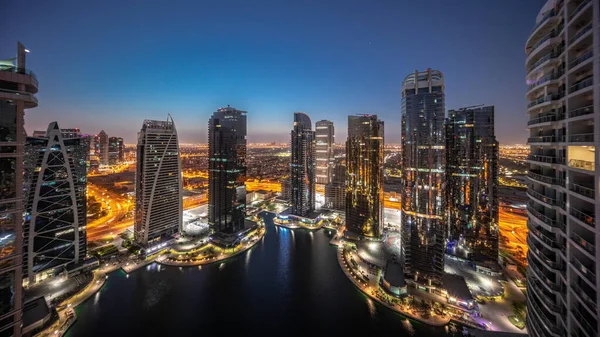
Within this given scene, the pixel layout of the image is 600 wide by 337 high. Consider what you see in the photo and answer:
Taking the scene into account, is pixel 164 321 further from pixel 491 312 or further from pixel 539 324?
pixel 491 312

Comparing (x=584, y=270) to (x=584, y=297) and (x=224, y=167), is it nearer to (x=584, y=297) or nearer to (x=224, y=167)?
(x=584, y=297)

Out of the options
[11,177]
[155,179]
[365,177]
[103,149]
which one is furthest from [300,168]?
[103,149]

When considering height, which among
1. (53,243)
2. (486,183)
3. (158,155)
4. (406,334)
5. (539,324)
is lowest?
(406,334)

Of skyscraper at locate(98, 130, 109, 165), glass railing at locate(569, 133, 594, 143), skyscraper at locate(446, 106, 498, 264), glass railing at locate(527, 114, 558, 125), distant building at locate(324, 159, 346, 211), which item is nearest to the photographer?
glass railing at locate(569, 133, 594, 143)

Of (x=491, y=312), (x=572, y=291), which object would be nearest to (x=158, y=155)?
(x=572, y=291)

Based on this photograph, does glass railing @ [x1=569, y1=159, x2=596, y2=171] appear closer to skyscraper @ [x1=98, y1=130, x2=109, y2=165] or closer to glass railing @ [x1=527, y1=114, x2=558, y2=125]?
glass railing @ [x1=527, y1=114, x2=558, y2=125]

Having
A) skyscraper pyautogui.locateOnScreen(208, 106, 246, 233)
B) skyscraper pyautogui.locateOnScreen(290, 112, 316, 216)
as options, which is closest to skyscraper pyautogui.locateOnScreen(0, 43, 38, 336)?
skyscraper pyautogui.locateOnScreen(208, 106, 246, 233)
